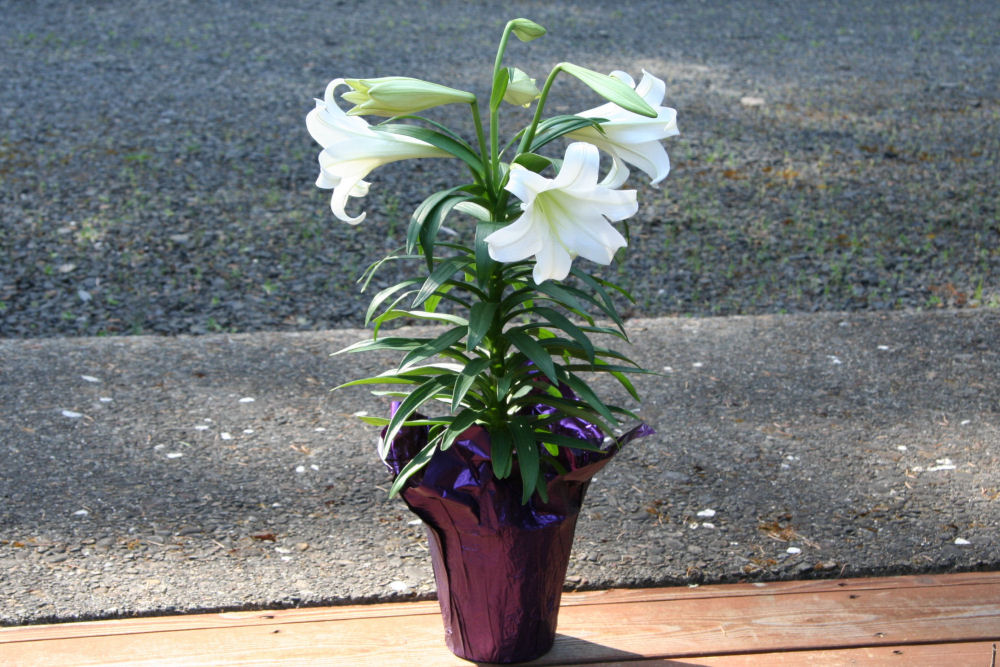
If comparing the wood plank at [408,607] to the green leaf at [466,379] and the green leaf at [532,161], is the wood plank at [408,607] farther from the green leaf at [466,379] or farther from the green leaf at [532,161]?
the green leaf at [532,161]

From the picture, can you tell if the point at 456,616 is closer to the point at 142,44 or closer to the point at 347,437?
the point at 347,437

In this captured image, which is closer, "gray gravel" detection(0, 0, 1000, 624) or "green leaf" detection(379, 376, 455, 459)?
"green leaf" detection(379, 376, 455, 459)

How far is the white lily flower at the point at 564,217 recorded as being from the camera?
1270 mm

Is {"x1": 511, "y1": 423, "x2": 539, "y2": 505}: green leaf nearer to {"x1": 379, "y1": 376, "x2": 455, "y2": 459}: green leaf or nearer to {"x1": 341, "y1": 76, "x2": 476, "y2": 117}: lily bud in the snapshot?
{"x1": 379, "y1": 376, "x2": 455, "y2": 459}: green leaf

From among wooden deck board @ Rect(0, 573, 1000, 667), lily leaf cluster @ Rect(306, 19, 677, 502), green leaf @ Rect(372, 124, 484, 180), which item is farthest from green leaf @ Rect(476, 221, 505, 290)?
wooden deck board @ Rect(0, 573, 1000, 667)

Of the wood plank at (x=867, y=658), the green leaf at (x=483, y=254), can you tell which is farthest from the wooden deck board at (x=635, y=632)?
the green leaf at (x=483, y=254)

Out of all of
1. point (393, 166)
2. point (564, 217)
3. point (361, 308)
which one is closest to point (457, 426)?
point (564, 217)

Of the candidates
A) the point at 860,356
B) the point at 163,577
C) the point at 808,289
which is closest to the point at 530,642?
the point at 163,577

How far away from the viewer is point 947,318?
321 cm

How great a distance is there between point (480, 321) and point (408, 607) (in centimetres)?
64

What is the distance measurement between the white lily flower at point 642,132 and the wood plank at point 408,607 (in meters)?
0.84

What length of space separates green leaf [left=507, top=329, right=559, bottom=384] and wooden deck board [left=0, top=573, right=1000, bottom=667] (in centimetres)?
54

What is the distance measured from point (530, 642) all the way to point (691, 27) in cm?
692

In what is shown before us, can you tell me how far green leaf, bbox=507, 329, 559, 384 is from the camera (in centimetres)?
146
